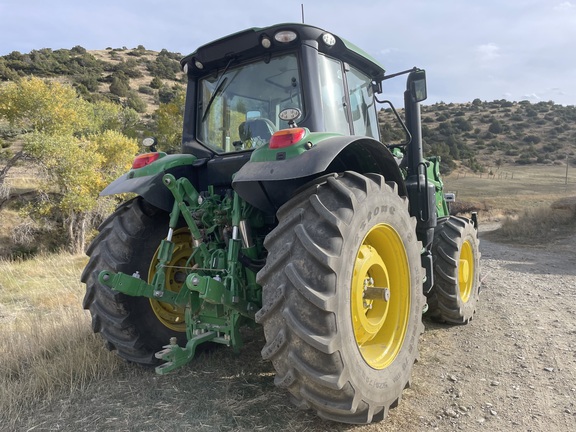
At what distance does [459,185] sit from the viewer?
3069cm

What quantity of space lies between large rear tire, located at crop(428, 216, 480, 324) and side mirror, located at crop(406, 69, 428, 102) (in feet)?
5.29

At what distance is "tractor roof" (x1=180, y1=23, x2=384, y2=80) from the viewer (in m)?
2.95

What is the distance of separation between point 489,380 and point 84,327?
146 inches

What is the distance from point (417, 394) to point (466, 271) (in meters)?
2.45

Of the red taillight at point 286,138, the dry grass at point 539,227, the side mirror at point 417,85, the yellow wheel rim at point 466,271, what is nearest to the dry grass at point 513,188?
the dry grass at point 539,227

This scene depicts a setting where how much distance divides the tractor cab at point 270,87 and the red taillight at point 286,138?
8.4 inches

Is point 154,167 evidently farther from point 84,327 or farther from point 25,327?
Answer: point 25,327

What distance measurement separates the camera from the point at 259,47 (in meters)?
3.11

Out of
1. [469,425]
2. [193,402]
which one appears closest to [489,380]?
[469,425]

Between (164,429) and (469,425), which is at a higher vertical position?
(164,429)

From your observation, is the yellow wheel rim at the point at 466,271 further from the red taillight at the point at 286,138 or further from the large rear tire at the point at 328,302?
the red taillight at the point at 286,138

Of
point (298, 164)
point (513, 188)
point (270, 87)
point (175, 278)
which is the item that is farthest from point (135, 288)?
point (513, 188)

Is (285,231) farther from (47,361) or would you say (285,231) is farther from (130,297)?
(47,361)

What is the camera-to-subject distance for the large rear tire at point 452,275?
14.3 ft
